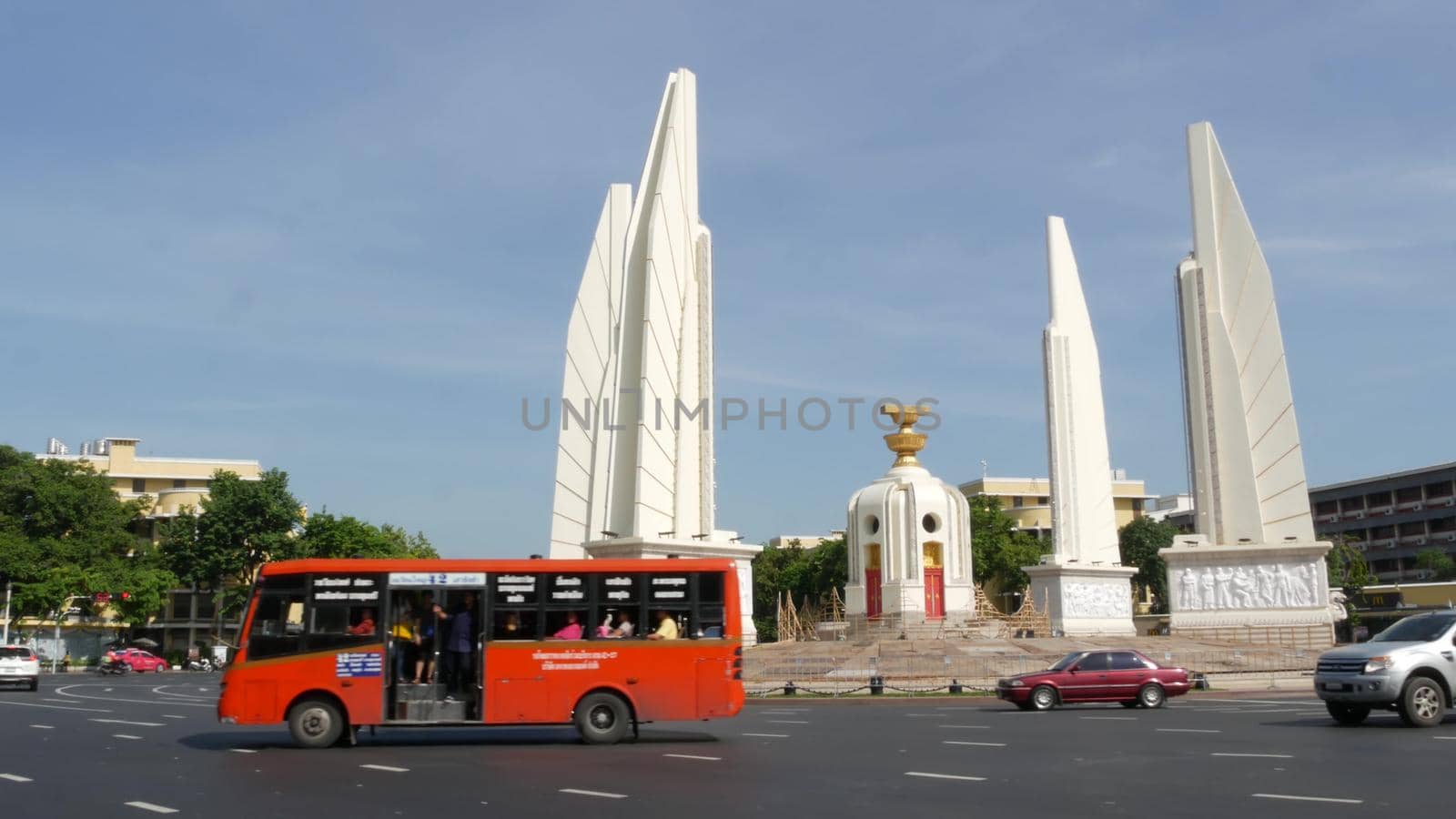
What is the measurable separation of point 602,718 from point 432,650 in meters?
2.23

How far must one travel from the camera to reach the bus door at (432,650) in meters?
15.5

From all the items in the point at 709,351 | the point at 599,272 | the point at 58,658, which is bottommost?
the point at 58,658

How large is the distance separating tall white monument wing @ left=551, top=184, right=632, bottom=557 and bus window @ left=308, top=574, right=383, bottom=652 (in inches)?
748

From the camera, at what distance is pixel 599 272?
38.8 m

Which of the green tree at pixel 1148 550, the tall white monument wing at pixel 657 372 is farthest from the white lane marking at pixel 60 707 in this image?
the green tree at pixel 1148 550

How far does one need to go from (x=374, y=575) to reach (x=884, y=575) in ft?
112

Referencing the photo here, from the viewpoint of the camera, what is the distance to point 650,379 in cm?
3444

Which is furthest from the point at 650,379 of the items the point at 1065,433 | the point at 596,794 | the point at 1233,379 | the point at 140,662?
the point at 140,662

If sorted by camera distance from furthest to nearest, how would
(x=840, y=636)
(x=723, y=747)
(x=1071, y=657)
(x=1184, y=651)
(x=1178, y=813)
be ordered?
1. (x=840, y=636)
2. (x=1184, y=651)
3. (x=1071, y=657)
4. (x=723, y=747)
5. (x=1178, y=813)

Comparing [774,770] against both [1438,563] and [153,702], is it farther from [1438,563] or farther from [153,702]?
[1438,563]

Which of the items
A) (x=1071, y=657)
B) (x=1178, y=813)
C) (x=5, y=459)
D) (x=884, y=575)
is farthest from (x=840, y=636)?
(x=5, y=459)

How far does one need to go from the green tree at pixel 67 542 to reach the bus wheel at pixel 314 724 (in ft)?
154

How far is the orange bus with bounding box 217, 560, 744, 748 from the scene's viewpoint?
15.3 meters

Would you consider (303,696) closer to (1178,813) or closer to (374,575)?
(374,575)
